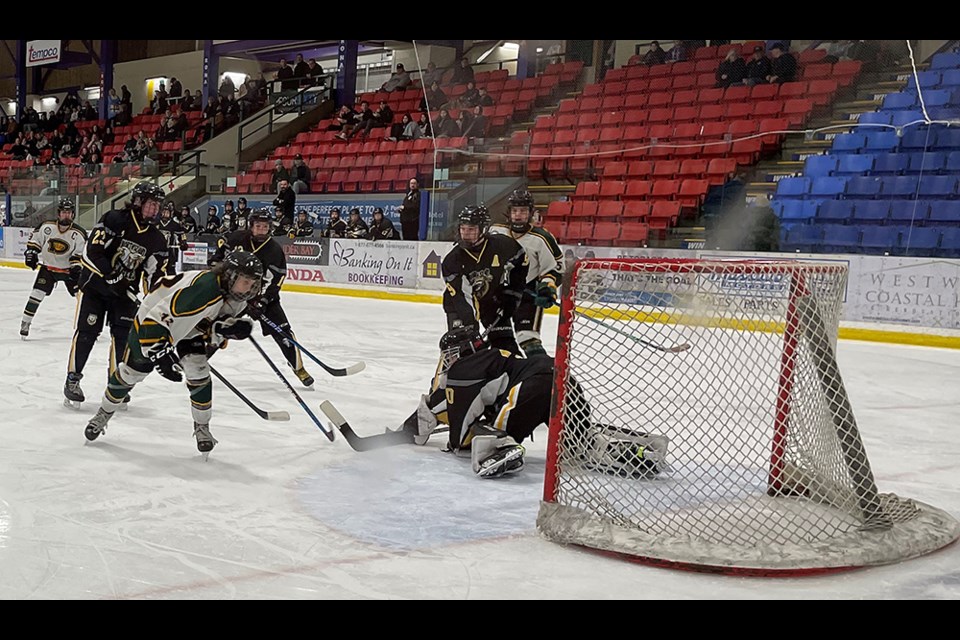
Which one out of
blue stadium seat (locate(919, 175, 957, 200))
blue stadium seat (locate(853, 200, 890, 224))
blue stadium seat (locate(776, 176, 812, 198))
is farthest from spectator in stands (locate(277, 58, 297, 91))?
blue stadium seat (locate(919, 175, 957, 200))

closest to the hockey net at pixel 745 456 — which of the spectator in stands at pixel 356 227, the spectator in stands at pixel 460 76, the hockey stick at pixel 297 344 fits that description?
the hockey stick at pixel 297 344

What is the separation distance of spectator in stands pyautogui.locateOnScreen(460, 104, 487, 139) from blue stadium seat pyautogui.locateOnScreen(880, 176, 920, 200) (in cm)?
402

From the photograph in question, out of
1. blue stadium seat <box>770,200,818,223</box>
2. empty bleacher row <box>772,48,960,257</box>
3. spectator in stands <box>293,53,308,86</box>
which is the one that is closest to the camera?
empty bleacher row <box>772,48,960,257</box>

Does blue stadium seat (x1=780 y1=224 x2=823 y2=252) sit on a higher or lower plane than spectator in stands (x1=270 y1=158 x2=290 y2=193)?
lower

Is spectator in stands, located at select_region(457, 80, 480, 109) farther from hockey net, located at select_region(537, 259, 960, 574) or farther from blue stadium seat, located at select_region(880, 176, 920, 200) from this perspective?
hockey net, located at select_region(537, 259, 960, 574)

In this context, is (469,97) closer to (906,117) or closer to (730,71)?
(730,71)

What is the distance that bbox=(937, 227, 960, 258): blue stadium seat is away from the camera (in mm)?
7617

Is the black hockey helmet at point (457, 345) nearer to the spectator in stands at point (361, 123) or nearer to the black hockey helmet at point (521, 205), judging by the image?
the black hockey helmet at point (521, 205)

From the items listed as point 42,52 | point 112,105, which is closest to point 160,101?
point 112,105

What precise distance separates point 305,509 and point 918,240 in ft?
20.9

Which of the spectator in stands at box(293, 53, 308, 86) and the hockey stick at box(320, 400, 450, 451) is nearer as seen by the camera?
the hockey stick at box(320, 400, 450, 451)

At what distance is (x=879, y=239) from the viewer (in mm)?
7961

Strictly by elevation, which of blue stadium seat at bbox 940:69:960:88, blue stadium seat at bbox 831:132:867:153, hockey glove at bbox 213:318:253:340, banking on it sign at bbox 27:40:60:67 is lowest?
hockey glove at bbox 213:318:253:340

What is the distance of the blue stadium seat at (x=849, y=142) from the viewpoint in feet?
26.7
